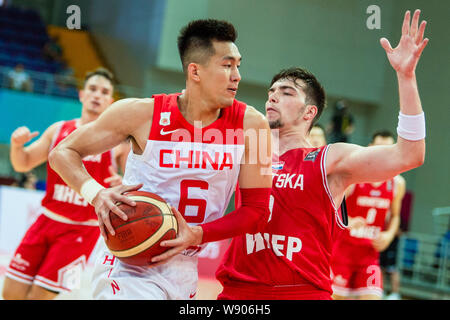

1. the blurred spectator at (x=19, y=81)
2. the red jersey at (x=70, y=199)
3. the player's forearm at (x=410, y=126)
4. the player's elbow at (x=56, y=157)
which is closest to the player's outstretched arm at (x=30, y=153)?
the red jersey at (x=70, y=199)

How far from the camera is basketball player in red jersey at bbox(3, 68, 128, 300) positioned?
4.86m

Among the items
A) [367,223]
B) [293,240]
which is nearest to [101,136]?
[293,240]

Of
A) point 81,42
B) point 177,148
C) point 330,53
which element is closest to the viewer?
point 177,148

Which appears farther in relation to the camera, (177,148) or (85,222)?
(85,222)

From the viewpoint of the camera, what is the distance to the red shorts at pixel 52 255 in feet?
15.9

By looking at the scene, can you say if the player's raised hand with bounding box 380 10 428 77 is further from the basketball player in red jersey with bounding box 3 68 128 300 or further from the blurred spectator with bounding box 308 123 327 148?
the blurred spectator with bounding box 308 123 327 148

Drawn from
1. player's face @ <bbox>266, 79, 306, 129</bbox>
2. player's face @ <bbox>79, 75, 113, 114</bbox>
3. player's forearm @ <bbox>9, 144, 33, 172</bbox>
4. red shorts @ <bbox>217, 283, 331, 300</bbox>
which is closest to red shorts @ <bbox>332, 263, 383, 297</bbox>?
red shorts @ <bbox>217, 283, 331, 300</bbox>

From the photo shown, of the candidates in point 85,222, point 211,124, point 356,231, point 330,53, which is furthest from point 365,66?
point 211,124

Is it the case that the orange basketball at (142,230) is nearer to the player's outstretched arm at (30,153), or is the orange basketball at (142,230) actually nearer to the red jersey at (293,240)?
the red jersey at (293,240)

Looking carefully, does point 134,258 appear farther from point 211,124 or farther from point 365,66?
point 365,66

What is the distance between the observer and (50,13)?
20156mm

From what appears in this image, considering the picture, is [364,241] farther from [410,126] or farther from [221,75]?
[221,75]

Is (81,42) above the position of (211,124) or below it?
above
